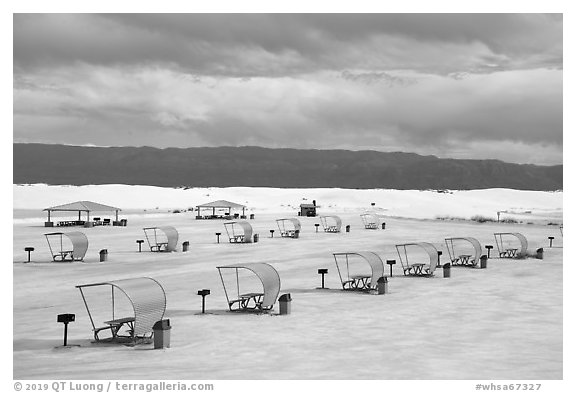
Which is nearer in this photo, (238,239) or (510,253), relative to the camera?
(510,253)

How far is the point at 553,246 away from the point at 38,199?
97813 millimetres

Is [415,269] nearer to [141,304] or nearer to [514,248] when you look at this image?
[514,248]

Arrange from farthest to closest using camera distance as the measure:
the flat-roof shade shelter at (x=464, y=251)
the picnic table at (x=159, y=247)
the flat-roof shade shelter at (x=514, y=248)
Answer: the picnic table at (x=159, y=247) → the flat-roof shade shelter at (x=514, y=248) → the flat-roof shade shelter at (x=464, y=251)

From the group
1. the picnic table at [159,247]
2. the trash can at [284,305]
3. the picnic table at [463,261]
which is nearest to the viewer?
the trash can at [284,305]

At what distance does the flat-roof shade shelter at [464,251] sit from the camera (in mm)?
41125

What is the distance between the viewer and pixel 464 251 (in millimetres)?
53094

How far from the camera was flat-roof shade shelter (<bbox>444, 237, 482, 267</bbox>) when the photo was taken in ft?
135

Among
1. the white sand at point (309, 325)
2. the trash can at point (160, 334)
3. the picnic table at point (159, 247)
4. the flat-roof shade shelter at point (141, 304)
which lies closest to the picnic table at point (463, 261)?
the white sand at point (309, 325)

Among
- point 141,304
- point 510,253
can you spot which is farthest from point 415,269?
point 141,304

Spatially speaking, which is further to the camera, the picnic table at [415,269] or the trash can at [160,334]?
the picnic table at [415,269]

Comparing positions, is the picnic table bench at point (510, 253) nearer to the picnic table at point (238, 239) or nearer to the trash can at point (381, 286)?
the trash can at point (381, 286)
